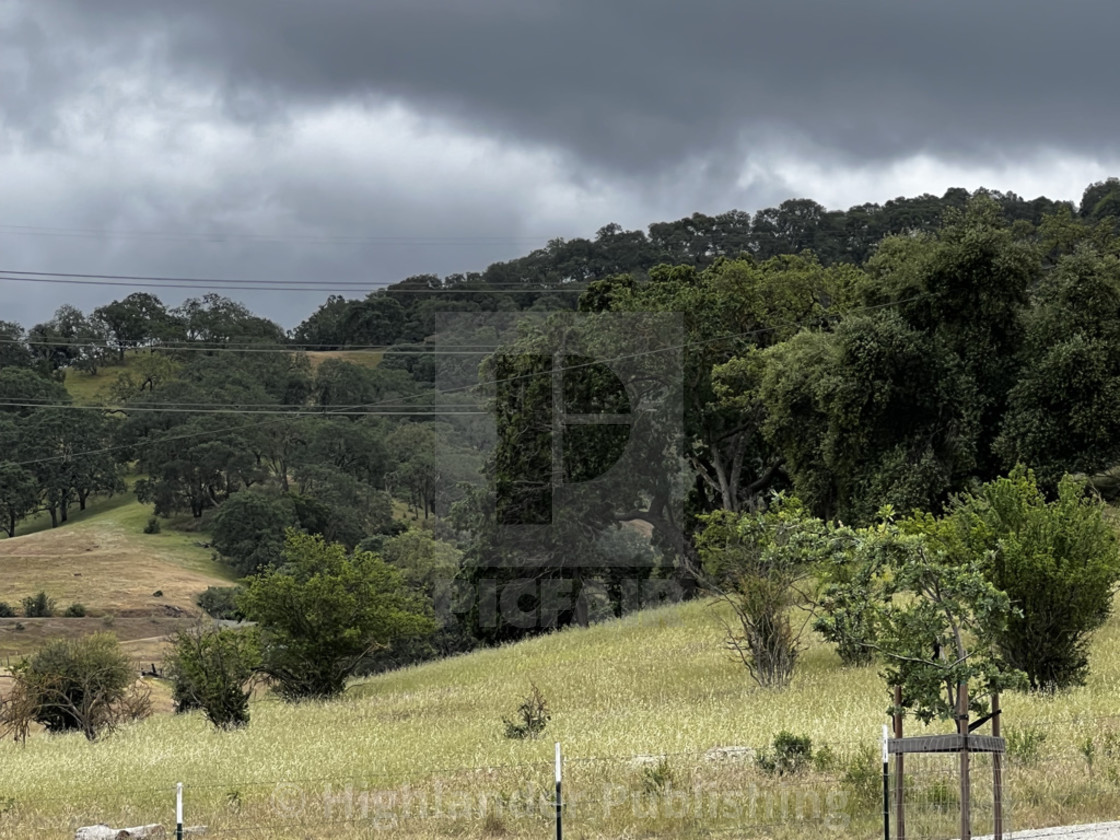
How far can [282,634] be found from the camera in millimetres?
35406

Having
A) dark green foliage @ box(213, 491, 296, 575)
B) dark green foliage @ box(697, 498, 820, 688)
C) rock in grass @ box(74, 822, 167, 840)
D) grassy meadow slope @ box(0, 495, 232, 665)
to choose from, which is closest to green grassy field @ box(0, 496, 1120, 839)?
dark green foliage @ box(697, 498, 820, 688)

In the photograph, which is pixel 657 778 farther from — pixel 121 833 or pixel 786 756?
pixel 121 833

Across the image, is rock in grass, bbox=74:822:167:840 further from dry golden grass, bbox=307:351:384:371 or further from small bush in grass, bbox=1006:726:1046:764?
dry golden grass, bbox=307:351:384:371

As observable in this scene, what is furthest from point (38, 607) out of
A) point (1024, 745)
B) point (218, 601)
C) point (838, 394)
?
point (1024, 745)

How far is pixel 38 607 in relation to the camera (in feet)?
250

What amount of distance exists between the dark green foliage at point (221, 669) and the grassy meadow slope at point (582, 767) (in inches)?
25.7

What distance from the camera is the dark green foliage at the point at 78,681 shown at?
1228 inches

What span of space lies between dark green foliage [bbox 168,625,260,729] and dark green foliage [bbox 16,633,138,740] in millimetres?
2580

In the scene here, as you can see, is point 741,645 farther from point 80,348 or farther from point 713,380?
point 80,348

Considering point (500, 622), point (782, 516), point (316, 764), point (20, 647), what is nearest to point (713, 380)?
point (500, 622)

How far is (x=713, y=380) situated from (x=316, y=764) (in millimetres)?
29775

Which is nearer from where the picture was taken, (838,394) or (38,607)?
(838,394)

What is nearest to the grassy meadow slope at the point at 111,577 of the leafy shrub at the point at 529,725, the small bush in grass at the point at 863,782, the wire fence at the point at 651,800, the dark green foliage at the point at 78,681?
the dark green foliage at the point at 78,681

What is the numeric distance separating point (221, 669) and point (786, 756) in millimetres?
16724
